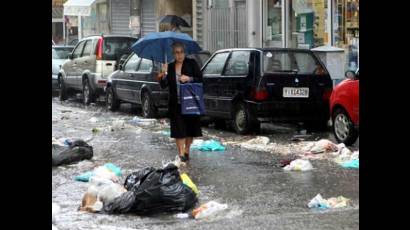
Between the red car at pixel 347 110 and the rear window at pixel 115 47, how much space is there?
923 centimetres

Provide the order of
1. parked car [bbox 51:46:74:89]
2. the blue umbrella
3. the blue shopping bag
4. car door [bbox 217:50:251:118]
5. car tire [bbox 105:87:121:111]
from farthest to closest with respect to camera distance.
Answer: parked car [bbox 51:46:74:89], car tire [bbox 105:87:121:111], car door [bbox 217:50:251:118], the blue umbrella, the blue shopping bag

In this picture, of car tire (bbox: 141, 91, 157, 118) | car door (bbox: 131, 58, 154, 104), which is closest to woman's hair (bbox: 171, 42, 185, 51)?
car door (bbox: 131, 58, 154, 104)

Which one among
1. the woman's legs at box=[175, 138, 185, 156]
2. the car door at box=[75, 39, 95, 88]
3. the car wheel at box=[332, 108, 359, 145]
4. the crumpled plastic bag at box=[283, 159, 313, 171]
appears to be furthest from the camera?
the car door at box=[75, 39, 95, 88]

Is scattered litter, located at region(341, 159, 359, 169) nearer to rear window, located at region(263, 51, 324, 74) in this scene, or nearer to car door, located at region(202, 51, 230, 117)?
rear window, located at region(263, 51, 324, 74)

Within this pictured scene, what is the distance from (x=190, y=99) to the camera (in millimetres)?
10375

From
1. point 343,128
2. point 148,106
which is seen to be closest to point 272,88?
point 343,128

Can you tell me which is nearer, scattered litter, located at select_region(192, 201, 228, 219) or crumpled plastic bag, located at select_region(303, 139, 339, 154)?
scattered litter, located at select_region(192, 201, 228, 219)

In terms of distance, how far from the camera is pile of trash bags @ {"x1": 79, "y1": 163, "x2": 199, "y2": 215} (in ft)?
24.4

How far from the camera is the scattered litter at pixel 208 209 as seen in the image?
7.23 m

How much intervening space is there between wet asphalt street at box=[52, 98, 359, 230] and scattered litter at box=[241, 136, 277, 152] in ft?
0.51

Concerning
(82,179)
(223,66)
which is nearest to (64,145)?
(82,179)

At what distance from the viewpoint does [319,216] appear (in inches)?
279
